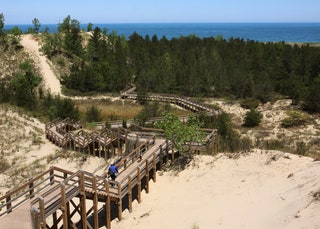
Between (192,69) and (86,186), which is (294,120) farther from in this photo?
(86,186)

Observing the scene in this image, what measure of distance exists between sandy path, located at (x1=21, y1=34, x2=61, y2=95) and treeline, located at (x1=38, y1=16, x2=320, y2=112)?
1908 millimetres

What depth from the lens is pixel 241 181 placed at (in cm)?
1903

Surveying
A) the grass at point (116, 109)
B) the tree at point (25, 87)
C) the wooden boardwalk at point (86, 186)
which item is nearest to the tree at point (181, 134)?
the wooden boardwalk at point (86, 186)

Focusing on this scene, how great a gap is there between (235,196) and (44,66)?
2192 inches

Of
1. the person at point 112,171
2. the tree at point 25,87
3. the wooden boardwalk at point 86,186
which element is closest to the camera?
the wooden boardwalk at point 86,186

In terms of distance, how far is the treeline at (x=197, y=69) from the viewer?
2133 inches

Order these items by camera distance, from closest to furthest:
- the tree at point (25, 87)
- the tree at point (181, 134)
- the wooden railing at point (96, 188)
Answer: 1. the wooden railing at point (96, 188)
2. the tree at point (181, 134)
3. the tree at point (25, 87)

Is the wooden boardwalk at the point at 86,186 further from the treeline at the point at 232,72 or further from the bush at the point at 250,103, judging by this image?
the treeline at the point at 232,72

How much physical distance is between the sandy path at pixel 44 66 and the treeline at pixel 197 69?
75.1 inches

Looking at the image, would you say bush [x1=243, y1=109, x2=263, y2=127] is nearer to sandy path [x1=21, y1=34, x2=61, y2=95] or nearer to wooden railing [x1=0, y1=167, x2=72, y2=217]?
wooden railing [x1=0, y1=167, x2=72, y2=217]

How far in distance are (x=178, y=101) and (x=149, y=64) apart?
14.2 metres

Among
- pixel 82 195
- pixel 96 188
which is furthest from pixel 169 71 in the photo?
pixel 82 195

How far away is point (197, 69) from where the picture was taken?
190 ft

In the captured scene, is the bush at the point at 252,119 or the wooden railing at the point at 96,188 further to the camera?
the bush at the point at 252,119
